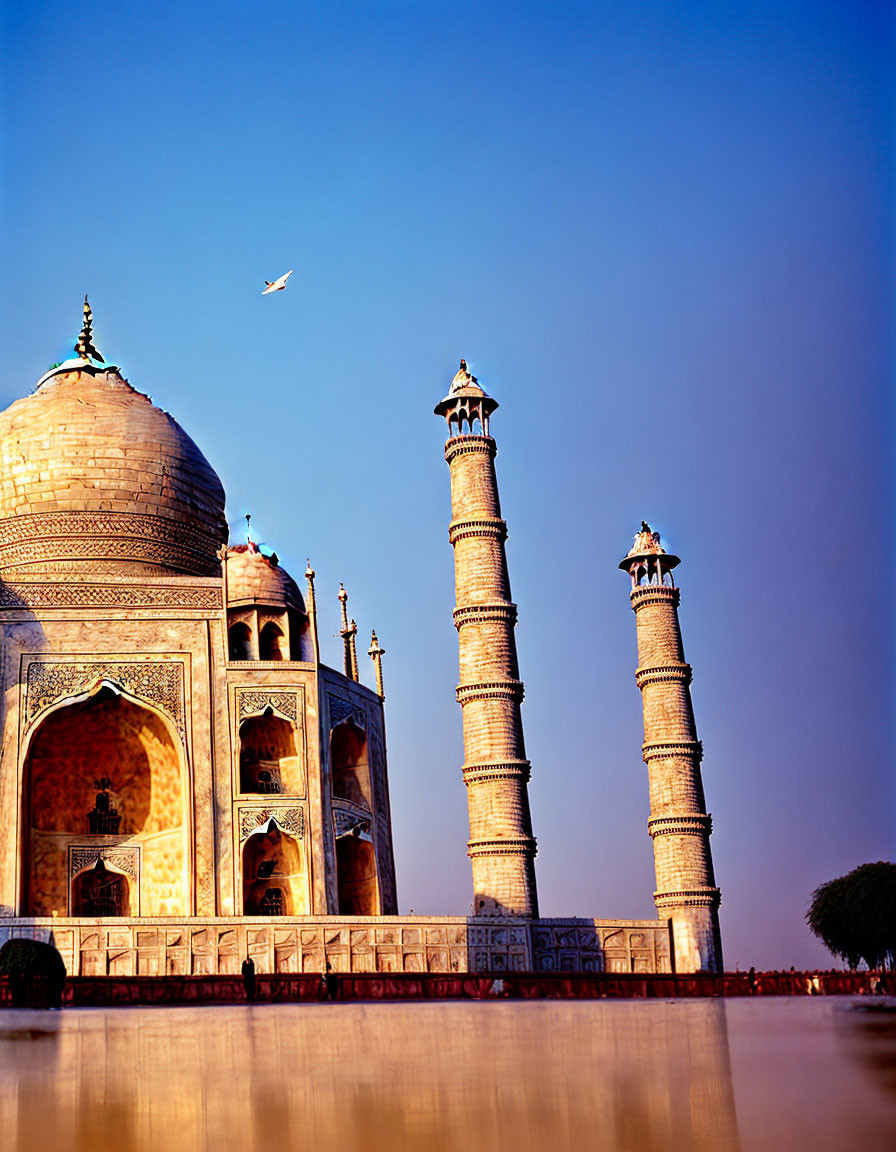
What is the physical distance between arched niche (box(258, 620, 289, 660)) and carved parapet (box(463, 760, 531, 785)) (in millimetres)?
4200

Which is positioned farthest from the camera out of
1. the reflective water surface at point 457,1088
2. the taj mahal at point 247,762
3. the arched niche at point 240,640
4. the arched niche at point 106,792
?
the arched niche at point 240,640

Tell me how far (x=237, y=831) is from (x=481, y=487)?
244 inches

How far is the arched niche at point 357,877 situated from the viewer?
2138 cm

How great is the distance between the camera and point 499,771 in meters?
19.8

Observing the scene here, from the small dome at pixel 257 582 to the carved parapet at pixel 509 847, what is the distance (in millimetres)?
5494

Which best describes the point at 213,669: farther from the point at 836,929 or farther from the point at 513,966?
the point at 836,929

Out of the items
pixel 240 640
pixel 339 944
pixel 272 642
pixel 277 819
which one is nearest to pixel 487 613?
pixel 272 642

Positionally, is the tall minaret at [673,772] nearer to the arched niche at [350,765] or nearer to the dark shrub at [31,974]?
the arched niche at [350,765]

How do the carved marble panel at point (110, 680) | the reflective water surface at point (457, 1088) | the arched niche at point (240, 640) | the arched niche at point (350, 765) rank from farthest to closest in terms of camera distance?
1. the arched niche at point (240, 640)
2. the arched niche at point (350, 765)
3. the carved marble panel at point (110, 680)
4. the reflective water surface at point (457, 1088)

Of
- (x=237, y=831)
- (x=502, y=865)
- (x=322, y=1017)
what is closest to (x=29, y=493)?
(x=237, y=831)

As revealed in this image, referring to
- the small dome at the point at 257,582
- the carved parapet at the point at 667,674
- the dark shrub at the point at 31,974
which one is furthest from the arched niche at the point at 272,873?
A: the dark shrub at the point at 31,974

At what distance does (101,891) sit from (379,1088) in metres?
17.5

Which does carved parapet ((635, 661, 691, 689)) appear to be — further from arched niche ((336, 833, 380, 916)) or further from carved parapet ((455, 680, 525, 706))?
arched niche ((336, 833, 380, 916))

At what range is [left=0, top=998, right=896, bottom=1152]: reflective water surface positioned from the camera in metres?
3.11
